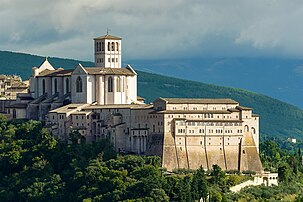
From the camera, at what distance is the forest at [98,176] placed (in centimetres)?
8488

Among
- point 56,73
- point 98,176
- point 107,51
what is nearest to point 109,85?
point 107,51

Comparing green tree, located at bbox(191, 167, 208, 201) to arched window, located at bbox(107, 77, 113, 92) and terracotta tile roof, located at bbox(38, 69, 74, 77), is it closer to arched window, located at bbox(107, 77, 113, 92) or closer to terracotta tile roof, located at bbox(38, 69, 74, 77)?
arched window, located at bbox(107, 77, 113, 92)

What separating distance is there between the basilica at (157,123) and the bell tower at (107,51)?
2.08m

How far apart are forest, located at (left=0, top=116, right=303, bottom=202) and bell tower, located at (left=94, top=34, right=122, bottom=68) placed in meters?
Answer: 8.59

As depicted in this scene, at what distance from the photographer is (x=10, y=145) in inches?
3861

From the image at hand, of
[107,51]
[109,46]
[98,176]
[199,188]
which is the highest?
[109,46]

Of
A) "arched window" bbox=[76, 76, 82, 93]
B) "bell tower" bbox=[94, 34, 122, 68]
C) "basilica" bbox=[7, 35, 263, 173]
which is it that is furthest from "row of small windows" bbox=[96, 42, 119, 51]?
"arched window" bbox=[76, 76, 82, 93]

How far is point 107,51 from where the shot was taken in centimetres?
10112

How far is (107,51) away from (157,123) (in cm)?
1447

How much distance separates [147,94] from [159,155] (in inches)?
4371

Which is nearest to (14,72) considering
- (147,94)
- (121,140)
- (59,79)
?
(147,94)

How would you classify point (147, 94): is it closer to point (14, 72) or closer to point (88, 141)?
point (14, 72)

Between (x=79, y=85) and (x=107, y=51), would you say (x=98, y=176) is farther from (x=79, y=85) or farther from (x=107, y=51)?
(x=107, y=51)

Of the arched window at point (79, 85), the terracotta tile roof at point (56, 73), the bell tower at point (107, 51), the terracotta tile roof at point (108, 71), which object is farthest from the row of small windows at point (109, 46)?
the arched window at point (79, 85)
